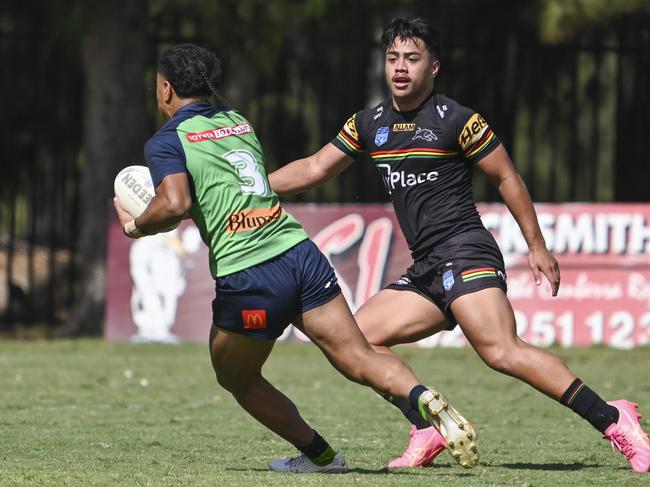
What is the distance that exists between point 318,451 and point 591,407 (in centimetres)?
128

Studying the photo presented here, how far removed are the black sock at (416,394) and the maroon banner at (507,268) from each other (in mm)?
7588

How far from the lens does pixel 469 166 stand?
6.52m

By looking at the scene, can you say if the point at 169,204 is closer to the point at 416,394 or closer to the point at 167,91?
the point at 167,91

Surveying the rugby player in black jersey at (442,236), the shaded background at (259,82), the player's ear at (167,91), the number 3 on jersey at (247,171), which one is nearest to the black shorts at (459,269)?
the rugby player in black jersey at (442,236)

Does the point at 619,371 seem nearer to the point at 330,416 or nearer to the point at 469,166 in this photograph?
the point at 330,416

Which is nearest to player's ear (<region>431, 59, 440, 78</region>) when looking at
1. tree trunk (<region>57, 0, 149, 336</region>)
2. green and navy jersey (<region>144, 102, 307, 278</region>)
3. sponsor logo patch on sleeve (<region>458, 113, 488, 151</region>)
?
sponsor logo patch on sleeve (<region>458, 113, 488, 151</region>)

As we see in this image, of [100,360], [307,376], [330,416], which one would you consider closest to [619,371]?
[307,376]

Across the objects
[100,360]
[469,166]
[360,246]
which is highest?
[469,166]

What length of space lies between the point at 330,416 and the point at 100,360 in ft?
14.4

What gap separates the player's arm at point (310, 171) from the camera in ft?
22.2

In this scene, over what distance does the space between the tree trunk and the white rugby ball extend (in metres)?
9.15

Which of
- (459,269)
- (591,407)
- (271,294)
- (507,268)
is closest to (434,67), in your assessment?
(459,269)

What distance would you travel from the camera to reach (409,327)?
21.4ft

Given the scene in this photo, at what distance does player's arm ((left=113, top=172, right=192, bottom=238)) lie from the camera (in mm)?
5582
